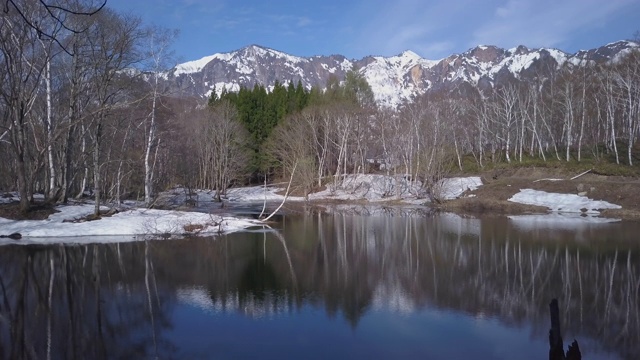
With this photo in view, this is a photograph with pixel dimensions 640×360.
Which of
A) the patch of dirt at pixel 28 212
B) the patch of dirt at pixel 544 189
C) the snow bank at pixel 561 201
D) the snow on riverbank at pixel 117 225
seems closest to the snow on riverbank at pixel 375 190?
the patch of dirt at pixel 544 189

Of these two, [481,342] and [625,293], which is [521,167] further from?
[481,342]

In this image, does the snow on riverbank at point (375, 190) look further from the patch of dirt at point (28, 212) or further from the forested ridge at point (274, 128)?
the patch of dirt at point (28, 212)

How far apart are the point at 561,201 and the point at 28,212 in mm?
33066

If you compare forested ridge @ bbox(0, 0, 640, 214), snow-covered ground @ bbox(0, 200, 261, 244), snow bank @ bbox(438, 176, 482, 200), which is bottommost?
snow-covered ground @ bbox(0, 200, 261, 244)

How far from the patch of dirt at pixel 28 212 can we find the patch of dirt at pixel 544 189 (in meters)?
27.4

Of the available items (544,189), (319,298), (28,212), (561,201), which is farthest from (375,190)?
(319,298)

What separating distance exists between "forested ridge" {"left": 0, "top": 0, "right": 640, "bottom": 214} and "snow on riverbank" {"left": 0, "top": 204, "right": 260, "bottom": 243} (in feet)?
5.32

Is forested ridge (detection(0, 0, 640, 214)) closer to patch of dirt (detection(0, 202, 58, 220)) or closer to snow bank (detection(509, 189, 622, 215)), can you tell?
patch of dirt (detection(0, 202, 58, 220))

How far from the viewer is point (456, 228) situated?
27953 mm

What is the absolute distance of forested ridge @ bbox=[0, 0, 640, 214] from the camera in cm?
2678

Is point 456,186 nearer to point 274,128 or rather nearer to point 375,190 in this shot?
point 375,190

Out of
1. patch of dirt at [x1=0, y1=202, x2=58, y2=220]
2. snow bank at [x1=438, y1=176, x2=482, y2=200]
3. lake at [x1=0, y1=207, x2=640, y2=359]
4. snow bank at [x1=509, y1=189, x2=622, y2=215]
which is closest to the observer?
lake at [x1=0, y1=207, x2=640, y2=359]

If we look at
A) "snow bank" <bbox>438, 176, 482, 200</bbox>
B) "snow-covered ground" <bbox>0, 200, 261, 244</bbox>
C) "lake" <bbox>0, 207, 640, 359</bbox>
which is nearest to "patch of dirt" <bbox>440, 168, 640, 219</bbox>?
"snow bank" <bbox>438, 176, 482, 200</bbox>

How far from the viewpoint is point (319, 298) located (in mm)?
13422
